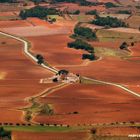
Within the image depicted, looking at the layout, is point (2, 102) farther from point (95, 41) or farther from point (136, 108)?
point (95, 41)

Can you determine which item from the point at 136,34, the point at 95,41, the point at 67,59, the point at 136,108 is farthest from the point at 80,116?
the point at 136,34

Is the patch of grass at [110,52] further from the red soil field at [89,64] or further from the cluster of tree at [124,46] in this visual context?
the red soil field at [89,64]

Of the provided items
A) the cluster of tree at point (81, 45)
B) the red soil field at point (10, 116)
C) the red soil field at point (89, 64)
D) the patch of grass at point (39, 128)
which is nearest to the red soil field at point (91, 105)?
the red soil field at point (10, 116)

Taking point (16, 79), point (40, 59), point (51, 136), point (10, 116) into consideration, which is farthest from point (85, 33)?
point (51, 136)

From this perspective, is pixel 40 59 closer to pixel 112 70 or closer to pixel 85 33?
pixel 112 70

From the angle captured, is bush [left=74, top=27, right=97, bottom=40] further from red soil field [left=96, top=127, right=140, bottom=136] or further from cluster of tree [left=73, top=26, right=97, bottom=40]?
red soil field [left=96, top=127, right=140, bottom=136]

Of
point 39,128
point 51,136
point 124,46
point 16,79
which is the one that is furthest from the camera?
point 124,46

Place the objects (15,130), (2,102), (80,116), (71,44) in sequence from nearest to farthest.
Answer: (15,130) → (80,116) → (2,102) → (71,44)
